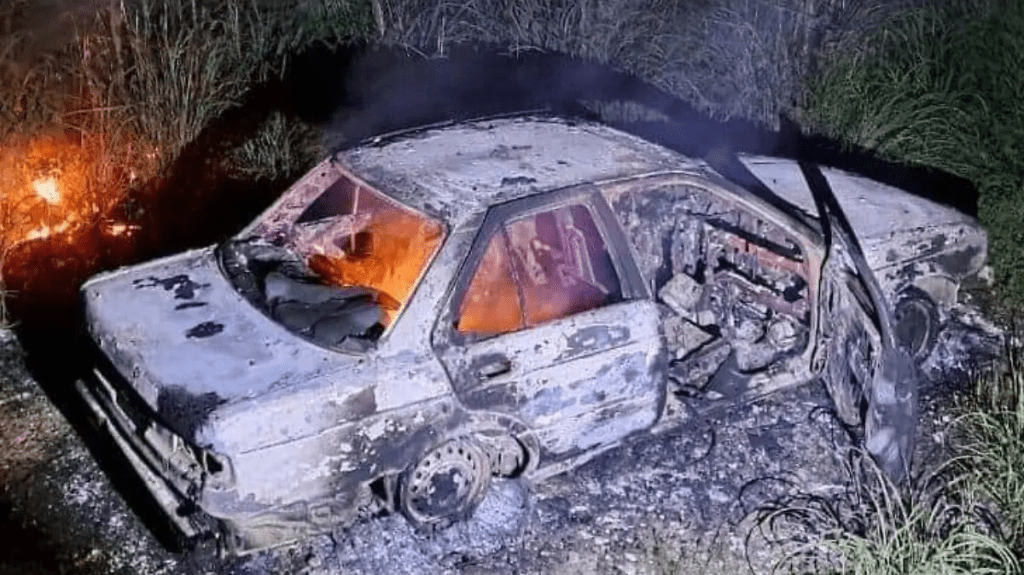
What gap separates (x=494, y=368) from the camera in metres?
5.04

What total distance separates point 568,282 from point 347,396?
1.30 metres

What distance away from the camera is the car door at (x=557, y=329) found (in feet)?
16.5

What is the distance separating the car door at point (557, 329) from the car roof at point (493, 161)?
0.56ft

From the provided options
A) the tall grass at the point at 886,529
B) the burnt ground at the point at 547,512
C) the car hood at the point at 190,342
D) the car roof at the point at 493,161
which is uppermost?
the car roof at the point at 493,161

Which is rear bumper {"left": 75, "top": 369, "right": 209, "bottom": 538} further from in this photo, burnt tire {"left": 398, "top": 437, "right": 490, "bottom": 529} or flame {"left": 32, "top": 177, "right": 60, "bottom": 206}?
flame {"left": 32, "top": 177, "right": 60, "bottom": 206}

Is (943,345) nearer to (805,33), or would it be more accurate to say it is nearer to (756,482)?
(756,482)

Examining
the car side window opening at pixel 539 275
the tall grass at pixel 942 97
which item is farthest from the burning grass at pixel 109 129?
the tall grass at pixel 942 97

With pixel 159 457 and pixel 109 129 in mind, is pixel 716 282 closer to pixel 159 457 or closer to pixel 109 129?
pixel 159 457

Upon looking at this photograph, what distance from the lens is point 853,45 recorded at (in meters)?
9.65

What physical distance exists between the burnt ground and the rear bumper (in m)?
0.16

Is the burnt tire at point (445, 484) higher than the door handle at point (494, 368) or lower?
lower

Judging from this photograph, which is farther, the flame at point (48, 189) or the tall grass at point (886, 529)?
the flame at point (48, 189)

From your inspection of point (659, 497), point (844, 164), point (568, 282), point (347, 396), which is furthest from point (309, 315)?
point (844, 164)

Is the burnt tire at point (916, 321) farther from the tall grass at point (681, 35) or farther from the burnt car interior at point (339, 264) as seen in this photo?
the tall grass at point (681, 35)
